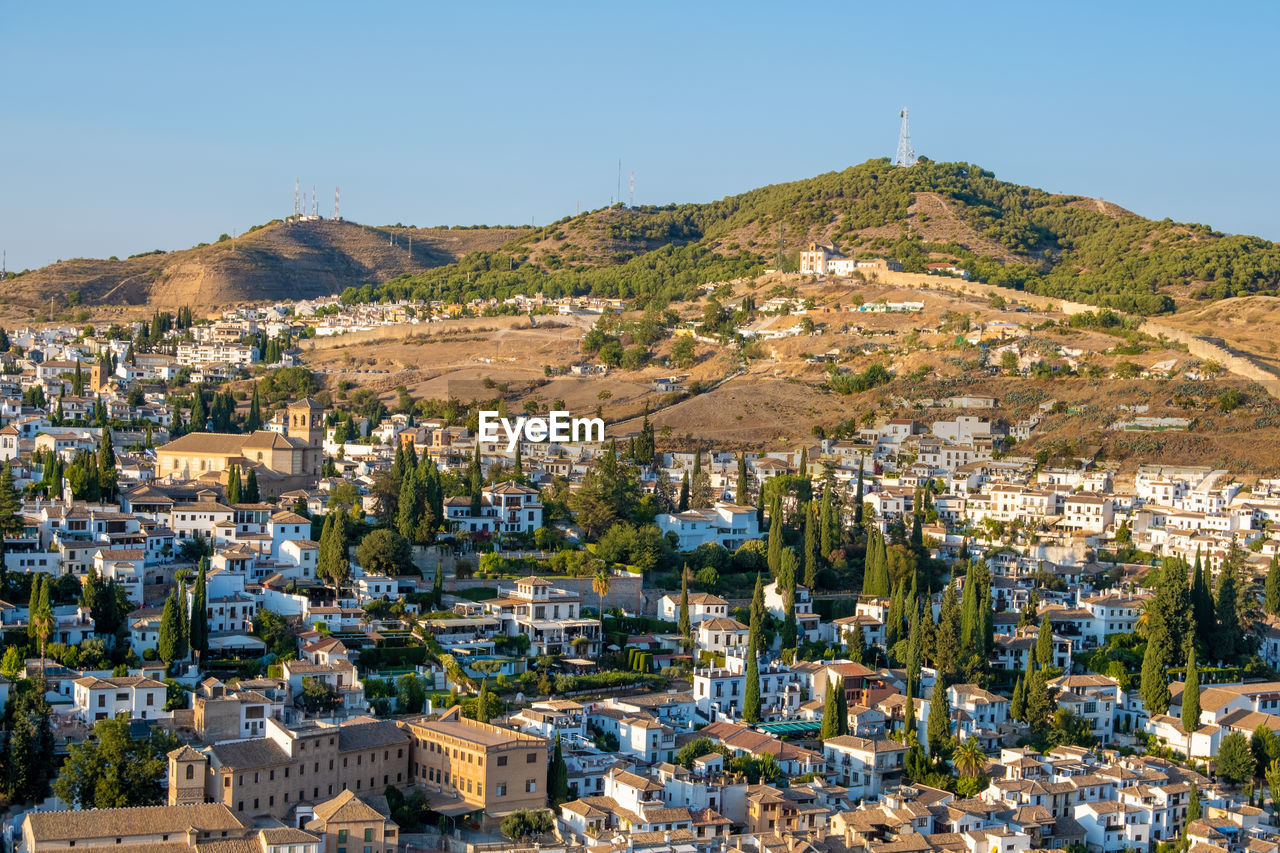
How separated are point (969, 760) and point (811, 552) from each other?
11656mm

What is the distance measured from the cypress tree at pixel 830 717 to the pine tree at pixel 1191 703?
27.8 ft

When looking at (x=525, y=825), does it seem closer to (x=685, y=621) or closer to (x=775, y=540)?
(x=685, y=621)

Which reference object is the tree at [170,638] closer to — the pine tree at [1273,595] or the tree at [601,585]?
the tree at [601,585]

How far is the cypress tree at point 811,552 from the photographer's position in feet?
161

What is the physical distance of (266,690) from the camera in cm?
3562

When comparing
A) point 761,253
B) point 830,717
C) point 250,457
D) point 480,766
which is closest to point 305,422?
point 250,457

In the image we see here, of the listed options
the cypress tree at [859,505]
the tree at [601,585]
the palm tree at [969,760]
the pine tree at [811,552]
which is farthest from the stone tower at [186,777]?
the cypress tree at [859,505]

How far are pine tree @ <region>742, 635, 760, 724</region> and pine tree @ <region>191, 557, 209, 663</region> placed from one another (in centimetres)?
1194

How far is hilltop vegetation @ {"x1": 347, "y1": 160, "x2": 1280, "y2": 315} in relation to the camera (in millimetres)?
102750

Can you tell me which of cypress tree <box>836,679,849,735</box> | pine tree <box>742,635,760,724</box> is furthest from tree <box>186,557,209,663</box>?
cypress tree <box>836,679,849,735</box>

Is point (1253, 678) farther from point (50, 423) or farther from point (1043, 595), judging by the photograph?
point (50, 423)

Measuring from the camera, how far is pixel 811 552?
4938cm

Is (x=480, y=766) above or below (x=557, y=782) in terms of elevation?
above

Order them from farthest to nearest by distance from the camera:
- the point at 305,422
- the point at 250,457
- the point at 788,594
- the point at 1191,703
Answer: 1. the point at 305,422
2. the point at 250,457
3. the point at 788,594
4. the point at 1191,703
